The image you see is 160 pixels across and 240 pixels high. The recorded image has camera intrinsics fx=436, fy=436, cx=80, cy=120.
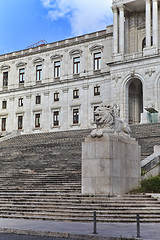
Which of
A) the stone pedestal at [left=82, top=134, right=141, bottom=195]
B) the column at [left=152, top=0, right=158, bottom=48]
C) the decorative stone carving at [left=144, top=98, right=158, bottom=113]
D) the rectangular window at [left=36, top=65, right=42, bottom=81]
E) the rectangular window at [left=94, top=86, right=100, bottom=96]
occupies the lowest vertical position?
the stone pedestal at [left=82, top=134, right=141, bottom=195]

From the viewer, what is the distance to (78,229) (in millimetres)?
13094

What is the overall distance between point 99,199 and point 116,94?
117ft

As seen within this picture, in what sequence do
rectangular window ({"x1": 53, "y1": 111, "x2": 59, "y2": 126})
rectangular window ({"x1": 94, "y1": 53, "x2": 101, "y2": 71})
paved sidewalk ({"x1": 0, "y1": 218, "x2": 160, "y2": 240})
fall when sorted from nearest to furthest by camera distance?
paved sidewalk ({"x1": 0, "y1": 218, "x2": 160, "y2": 240}), rectangular window ({"x1": 94, "y1": 53, "x2": 101, "y2": 71}), rectangular window ({"x1": 53, "y1": 111, "x2": 59, "y2": 126})

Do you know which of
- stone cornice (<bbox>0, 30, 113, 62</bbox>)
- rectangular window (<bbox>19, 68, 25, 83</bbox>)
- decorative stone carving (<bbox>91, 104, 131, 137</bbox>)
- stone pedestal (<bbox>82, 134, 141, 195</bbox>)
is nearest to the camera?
stone pedestal (<bbox>82, 134, 141, 195</bbox>)

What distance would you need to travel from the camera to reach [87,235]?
11938 millimetres

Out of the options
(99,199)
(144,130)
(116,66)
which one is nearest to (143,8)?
(116,66)

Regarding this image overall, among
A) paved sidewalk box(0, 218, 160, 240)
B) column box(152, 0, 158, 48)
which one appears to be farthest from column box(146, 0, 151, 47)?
paved sidewalk box(0, 218, 160, 240)

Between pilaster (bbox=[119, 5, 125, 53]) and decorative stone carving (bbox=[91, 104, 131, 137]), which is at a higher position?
pilaster (bbox=[119, 5, 125, 53])

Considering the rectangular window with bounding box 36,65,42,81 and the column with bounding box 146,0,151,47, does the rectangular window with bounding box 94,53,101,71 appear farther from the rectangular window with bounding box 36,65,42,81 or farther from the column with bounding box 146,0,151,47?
the rectangular window with bounding box 36,65,42,81

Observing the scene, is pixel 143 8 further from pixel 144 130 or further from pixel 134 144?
pixel 134 144

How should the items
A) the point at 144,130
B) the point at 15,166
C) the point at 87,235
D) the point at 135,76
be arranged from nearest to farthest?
the point at 87,235 → the point at 15,166 → the point at 144,130 → the point at 135,76

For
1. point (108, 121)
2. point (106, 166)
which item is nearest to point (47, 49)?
point (108, 121)

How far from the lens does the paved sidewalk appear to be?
11930 mm

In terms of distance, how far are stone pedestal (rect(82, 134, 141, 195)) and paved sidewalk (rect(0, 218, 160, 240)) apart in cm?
324
